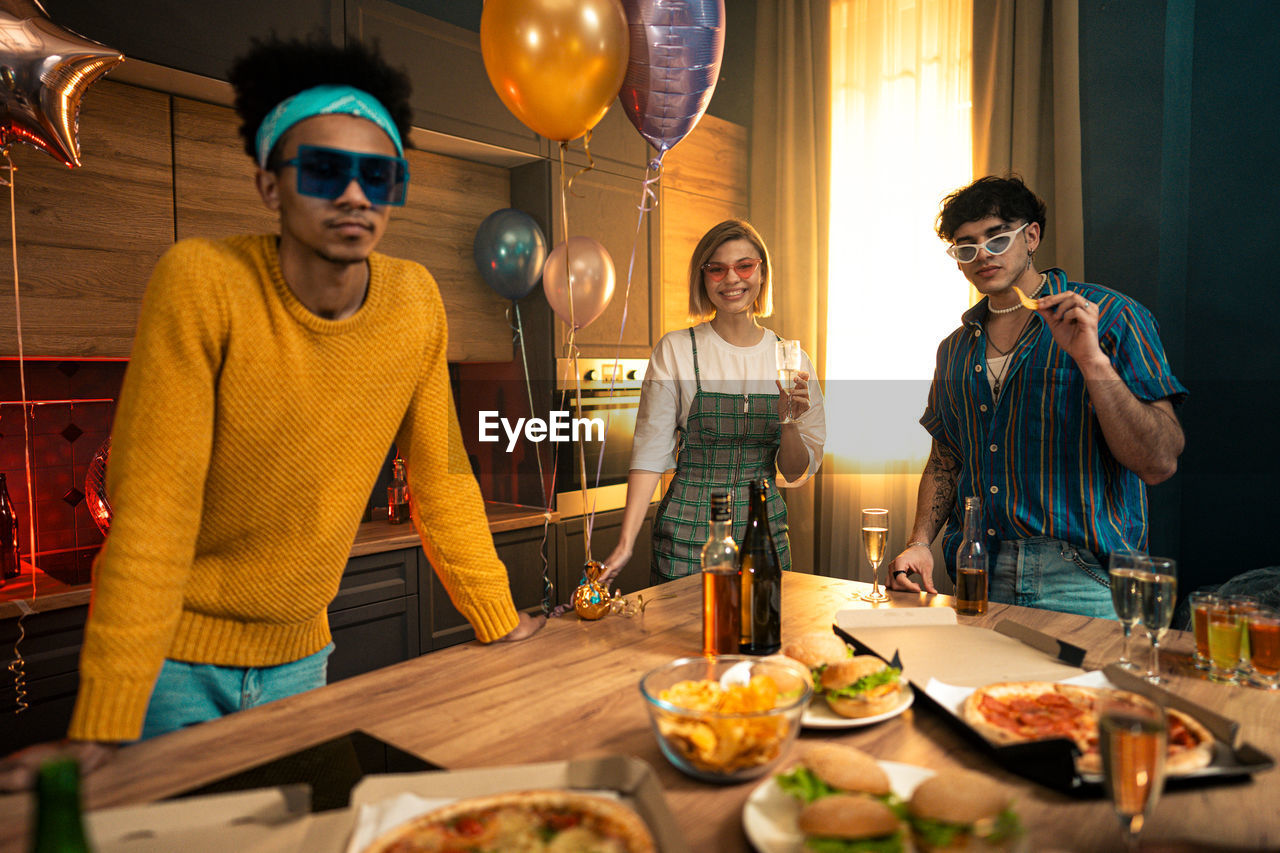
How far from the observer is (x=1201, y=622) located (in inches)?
44.6

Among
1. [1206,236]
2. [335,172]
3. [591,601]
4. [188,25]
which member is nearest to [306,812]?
[591,601]

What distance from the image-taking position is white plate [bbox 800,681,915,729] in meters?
0.93

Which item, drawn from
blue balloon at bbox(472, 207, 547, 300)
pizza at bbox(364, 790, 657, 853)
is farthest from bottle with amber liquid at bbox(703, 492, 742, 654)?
blue balloon at bbox(472, 207, 547, 300)

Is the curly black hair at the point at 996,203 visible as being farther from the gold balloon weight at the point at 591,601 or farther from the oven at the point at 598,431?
the oven at the point at 598,431

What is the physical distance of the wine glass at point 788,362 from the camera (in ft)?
5.63

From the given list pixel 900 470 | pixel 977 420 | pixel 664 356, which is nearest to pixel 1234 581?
pixel 977 420

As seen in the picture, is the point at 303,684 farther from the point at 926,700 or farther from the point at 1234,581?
the point at 1234,581

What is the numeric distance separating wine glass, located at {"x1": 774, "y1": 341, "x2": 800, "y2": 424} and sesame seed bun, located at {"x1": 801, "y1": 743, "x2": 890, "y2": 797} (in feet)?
3.40

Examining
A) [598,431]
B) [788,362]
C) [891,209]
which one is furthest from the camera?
[891,209]

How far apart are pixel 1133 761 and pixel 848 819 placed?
24 centimetres

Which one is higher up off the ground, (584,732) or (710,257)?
(710,257)

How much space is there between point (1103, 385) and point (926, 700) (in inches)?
37.3

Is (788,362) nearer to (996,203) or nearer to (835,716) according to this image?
(996,203)

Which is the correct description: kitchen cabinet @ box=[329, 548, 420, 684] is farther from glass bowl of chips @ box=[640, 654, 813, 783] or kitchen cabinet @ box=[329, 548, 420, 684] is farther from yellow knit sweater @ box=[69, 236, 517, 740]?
glass bowl of chips @ box=[640, 654, 813, 783]
